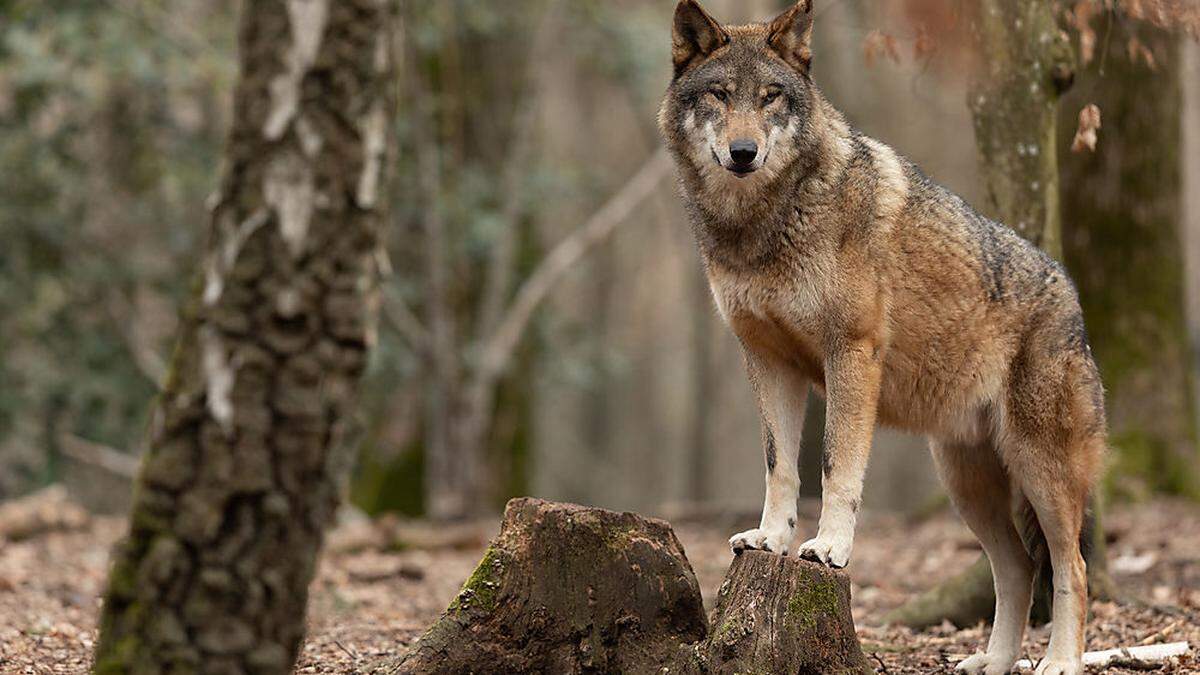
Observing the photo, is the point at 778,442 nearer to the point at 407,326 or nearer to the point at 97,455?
the point at 407,326

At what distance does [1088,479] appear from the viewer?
18.8 ft

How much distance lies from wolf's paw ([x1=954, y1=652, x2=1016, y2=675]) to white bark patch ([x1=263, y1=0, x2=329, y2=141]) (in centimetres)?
372

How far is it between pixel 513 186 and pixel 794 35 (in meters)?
10.4

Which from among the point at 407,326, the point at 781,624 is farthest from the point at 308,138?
the point at 407,326

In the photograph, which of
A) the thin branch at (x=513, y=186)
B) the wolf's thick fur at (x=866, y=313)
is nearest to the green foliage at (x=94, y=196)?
the thin branch at (x=513, y=186)

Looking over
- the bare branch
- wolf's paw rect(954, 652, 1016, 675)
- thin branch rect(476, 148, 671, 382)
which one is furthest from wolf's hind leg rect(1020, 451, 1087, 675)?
the bare branch

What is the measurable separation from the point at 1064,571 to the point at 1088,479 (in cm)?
46

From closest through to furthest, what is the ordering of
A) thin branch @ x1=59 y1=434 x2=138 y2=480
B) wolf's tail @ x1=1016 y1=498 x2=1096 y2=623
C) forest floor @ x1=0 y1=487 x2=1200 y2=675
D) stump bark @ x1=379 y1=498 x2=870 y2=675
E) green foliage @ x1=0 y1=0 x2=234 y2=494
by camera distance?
1. stump bark @ x1=379 y1=498 x2=870 y2=675
2. wolf's tail @ x1=1016 y1=498 x2=1096 y2=623
3. forest floor @ x1=0 y1=487 x2=1200 y2=675
4. green foliage @ x1=0 y1=0 x2=234 y2=494
5. thin branch @ x1=59 y1=434 x2=138 y2=480

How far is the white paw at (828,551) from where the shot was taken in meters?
5.06

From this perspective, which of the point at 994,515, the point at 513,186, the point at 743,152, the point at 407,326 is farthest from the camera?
the point at 513,186

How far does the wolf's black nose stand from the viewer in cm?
530

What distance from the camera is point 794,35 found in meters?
5.73

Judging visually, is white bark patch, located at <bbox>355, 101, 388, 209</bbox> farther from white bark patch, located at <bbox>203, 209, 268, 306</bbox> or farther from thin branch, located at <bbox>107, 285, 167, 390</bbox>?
thin branch, located at <bbox>107, 285, 167, 390</bbox>

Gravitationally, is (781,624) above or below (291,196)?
below
